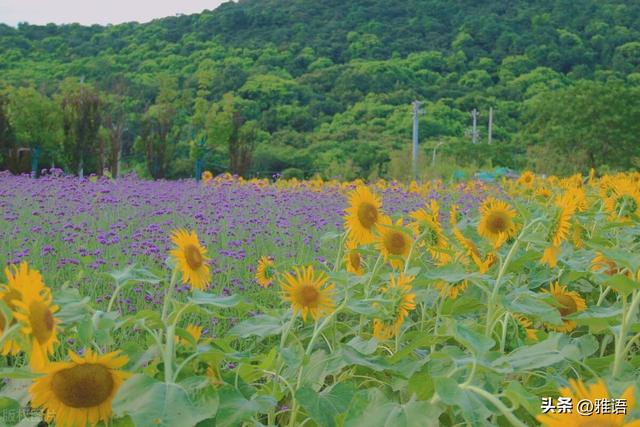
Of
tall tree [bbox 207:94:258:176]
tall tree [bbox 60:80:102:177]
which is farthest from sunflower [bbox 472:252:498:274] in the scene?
tall tree [bbox 207:94:258:176]

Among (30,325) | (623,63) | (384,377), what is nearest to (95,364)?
(30,325)

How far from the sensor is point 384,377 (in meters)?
1.48

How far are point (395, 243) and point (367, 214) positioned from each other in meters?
0.10

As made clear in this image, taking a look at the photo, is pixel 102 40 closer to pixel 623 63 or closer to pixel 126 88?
pixel 126 88

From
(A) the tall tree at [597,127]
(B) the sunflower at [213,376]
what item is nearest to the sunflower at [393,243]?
(B) the sunflower at [213,376]

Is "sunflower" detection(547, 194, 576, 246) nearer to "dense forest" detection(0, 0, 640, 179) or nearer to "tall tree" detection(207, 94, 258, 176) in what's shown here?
"dense forest" detection(0, 0, 640, 179)

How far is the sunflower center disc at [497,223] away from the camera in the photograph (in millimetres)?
1862

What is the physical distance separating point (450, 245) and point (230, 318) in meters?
0.86

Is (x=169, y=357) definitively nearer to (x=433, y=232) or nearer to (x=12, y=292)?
(x=12, y=292)

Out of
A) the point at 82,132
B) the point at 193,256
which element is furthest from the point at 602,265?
A: the point at 82,132

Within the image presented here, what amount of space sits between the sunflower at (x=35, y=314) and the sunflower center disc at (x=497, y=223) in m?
A: 1.24

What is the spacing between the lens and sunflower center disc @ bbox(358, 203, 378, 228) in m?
1.84

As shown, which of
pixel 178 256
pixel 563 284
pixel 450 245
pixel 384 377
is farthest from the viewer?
pixel 450 245

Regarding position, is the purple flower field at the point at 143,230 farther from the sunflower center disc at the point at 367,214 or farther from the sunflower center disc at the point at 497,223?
the sunflower center disc at the point at 497,223
